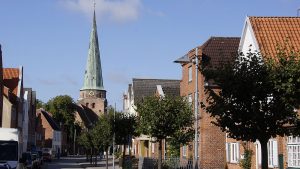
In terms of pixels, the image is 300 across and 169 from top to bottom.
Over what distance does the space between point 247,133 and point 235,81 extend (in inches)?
59.5

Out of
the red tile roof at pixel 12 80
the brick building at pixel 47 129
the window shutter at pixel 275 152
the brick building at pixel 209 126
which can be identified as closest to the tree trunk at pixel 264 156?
the window shutter at pixel 275 152

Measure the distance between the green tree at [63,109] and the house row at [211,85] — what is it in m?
76.8

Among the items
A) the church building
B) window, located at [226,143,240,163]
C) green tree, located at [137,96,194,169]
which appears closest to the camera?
green tree, located at [137,96,194,169]

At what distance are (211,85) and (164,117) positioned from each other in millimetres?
8105

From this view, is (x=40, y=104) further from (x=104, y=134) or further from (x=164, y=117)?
(x=164, y=117)

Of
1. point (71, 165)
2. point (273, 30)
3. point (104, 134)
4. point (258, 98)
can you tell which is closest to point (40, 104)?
point (71, 165)

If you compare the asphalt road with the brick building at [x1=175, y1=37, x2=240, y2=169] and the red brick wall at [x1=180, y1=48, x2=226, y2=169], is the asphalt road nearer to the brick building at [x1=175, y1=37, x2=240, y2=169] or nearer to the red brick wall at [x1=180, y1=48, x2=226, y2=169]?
the brick building at [x1=175, y1=37, x2=240, y2=169]

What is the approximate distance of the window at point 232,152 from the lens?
34.3 metres

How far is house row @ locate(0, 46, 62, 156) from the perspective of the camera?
6406cm

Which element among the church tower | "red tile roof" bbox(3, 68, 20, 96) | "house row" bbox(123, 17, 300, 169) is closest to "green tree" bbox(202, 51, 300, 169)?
"house row" bbox(123, 17, 300, 169)

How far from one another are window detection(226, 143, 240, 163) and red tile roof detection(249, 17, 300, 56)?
751cm

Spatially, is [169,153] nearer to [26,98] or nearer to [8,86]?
[8,86]

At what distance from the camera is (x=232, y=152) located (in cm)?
3541

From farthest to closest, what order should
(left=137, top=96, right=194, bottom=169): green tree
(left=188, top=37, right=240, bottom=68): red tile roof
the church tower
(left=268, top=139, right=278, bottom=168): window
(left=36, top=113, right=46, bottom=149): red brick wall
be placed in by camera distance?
the church tower, (left=36, top=113, right=46, bottom=149): red brick wall, (left=188, top=37, right=240, bottom=68): red tile roof, (left=137, top=96, right=194, bottom=169): green tree, (left=268, top=139, right=278, bottom=168): window
